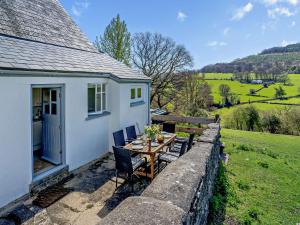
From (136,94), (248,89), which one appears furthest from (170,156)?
(248,89)

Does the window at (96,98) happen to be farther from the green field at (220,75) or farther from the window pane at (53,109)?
A: the green field at (220,75)

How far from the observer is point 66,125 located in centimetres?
706

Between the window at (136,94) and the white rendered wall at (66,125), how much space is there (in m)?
0.45

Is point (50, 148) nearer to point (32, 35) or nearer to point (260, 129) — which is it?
point (32, 35)

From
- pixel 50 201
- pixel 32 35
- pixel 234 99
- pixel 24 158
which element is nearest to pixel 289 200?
pixel 50 201

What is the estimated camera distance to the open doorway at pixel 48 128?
279 inches

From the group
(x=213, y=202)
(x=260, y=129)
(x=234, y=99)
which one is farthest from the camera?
(x=234, y=99)

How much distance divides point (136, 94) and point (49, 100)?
4.73 meters

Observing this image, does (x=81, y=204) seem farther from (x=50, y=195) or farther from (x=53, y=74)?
(x=53, y=74)

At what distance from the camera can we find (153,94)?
92.0 feet

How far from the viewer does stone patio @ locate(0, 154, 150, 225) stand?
15.8 feet

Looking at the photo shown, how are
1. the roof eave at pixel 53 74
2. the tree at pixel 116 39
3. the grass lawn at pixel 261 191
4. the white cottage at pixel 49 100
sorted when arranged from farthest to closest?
the tree at pixel 116 39, the grass lawn at pixel 261 191, the white cottage at pixel 49 100, the roof eave at pixel 53 74

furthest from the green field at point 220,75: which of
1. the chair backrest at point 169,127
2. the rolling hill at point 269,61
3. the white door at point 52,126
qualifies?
the white door at point 52,126

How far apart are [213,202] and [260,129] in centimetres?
2516
